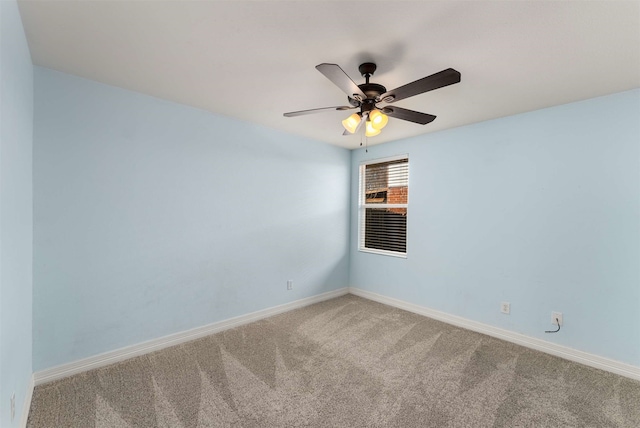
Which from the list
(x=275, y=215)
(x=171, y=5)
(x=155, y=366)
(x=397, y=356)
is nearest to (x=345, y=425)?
(x=397, y=356)

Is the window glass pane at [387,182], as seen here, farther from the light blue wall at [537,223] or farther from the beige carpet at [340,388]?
the beige carpet at [340,388]

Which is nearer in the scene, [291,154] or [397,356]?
[397,356]

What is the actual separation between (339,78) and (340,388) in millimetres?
2170

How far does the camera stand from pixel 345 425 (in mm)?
1753

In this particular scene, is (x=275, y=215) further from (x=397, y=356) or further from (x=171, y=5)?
(x=171, y=5)

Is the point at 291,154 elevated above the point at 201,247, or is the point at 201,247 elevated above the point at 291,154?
the point at 291,154

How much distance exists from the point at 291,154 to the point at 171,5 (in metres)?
2.35

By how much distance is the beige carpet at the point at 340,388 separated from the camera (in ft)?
5.95

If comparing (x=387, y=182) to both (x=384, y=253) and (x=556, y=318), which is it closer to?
(x=384, y=253)

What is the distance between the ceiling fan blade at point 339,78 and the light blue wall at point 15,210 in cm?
147

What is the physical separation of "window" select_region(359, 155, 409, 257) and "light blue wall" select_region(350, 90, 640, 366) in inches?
7.5

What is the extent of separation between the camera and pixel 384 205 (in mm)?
4246

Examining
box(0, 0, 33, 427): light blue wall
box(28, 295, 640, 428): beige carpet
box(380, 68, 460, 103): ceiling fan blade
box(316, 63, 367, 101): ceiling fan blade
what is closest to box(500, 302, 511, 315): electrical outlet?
box(28, 295, 640, 428): beige carpet

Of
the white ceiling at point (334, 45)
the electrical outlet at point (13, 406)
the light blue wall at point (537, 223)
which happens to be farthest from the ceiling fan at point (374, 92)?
the electrical outlet at point (13, 406)
